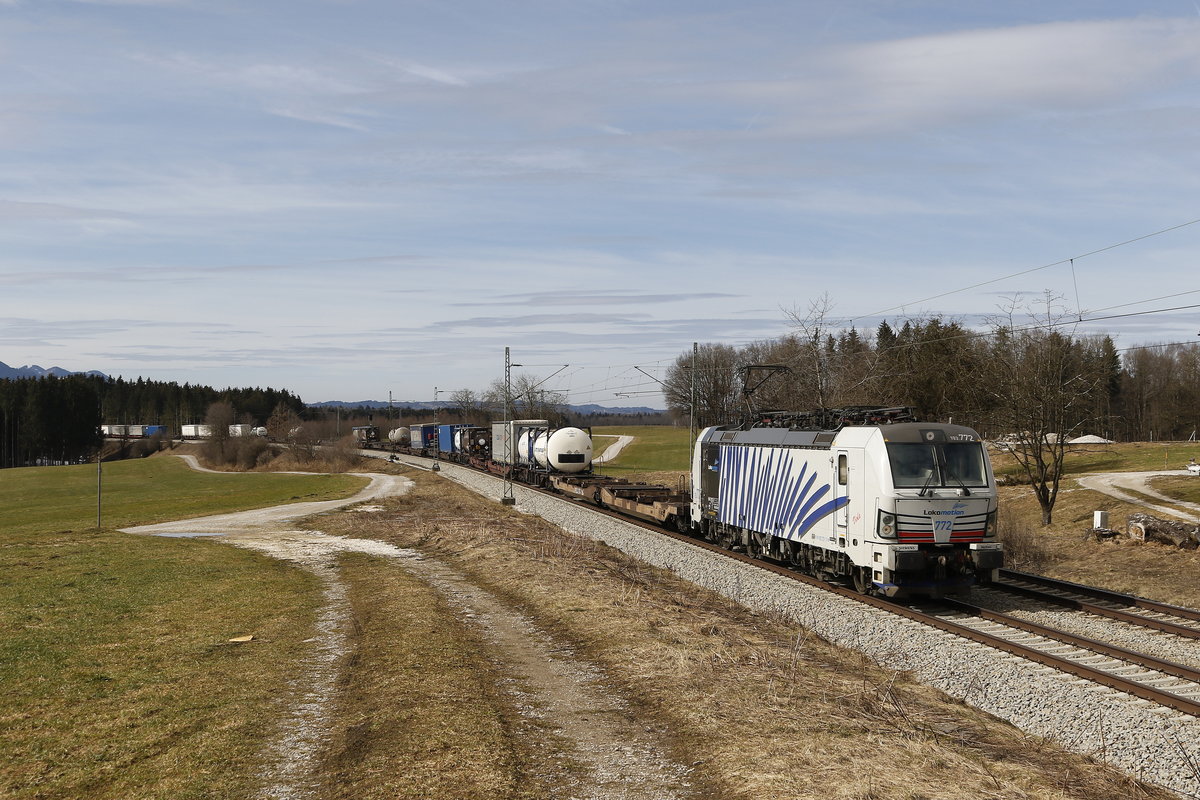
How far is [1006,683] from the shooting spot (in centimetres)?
1287

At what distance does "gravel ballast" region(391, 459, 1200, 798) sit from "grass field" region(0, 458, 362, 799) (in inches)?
354

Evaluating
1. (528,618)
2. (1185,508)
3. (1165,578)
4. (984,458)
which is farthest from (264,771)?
(1185,508)

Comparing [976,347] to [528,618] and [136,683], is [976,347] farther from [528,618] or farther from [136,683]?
[136,683]

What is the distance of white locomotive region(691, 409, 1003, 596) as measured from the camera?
1762 centimetres

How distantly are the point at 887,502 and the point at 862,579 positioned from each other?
2.51 m

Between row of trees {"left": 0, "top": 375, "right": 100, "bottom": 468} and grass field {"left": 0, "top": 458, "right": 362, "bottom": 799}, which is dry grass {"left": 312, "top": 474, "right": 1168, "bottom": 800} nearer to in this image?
grass field {"left": 0, "top": 458, "right": 362, "bottom": 799}

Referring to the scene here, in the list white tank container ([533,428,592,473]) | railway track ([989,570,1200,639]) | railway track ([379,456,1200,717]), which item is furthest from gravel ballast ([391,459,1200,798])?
white tank container ([533,428,592,473])

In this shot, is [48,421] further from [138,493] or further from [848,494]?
[848,494]

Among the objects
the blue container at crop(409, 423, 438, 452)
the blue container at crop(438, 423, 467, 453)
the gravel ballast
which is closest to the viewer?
the gravel ballast

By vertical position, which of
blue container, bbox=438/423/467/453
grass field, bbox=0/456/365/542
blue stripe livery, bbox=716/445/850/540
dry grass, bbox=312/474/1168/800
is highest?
blue container, bbox=438/423/467/453

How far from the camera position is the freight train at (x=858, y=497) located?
17656 mm

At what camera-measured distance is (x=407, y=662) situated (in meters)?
12.9

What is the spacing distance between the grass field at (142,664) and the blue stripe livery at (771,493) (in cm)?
1105

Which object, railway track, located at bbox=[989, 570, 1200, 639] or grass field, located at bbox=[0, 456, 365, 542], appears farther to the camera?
grass field, located at bbox=[0, 456, 365, 542]
